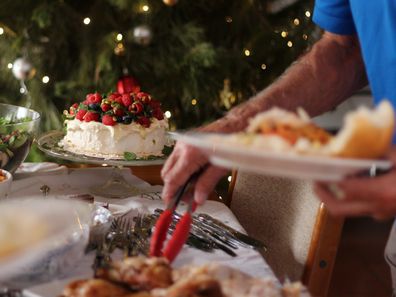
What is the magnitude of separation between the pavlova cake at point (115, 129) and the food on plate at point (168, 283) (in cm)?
105

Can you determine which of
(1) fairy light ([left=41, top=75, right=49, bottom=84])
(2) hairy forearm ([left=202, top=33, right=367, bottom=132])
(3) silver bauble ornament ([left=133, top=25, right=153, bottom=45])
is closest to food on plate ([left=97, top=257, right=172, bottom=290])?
(2) hairy forearm ([left=202, top=33, right=367, bottom=132])

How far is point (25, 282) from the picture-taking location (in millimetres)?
870

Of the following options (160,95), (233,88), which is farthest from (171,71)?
(233,88)

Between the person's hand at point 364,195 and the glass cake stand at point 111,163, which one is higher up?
the person's hand at point 364,195

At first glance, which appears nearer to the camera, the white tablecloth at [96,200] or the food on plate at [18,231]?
the food on plate at [18,231]

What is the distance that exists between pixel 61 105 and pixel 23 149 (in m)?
1.55

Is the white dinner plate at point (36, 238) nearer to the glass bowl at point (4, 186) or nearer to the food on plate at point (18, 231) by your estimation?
the food on plate at point (18, 231)

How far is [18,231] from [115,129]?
1.22 meters

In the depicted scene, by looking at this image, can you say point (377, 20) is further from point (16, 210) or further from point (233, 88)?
point (233, 88)

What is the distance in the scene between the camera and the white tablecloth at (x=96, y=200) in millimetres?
1033

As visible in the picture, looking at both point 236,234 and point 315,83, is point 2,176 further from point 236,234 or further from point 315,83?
point 315,83

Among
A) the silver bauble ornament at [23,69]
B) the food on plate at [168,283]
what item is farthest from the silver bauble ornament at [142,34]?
the food on plate at [168,283]

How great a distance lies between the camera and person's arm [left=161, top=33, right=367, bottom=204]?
1.09 m

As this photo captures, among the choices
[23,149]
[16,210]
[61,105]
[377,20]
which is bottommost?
[61,105]
